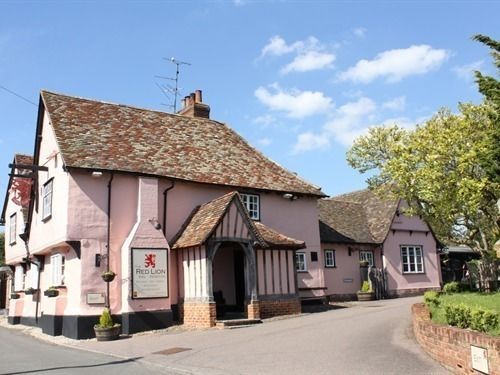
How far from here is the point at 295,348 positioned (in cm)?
1283

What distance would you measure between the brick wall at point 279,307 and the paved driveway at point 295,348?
1.24 m

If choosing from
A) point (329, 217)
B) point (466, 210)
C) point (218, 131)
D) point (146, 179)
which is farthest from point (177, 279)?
point (329, 217)

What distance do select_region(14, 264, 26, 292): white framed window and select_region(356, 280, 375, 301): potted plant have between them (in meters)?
17.8

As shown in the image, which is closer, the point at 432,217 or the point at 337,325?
the point at 337,325

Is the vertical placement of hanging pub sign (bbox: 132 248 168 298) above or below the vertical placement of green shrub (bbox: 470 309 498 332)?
above

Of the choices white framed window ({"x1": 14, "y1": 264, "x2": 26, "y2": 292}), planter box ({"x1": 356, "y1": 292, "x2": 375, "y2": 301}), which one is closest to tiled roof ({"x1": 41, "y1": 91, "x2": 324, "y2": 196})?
planter box ({"x1": 356, "y1": 292, "x2": 375, "y2": 301})

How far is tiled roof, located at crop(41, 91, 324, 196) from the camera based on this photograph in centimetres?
2069

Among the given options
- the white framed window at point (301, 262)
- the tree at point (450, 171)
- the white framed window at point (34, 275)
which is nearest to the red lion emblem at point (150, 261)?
the white framed window at point (34, 275)

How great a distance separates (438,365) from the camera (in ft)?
33.5

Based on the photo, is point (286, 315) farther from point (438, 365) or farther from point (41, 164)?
point (41, 164)

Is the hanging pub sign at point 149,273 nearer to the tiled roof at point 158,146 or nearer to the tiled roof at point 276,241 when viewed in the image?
the tiled roof at point 158,146

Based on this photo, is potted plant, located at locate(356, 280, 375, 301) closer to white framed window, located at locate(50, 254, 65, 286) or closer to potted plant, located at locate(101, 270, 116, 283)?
potted plant, located at locate(101, 270, 116, 283)

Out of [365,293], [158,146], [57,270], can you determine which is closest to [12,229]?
[57,270]

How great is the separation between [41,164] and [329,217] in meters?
16.4
